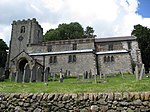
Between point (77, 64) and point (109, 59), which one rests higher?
point (109, 59)

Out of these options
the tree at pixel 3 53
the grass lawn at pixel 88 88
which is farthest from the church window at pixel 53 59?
the grass lawn at pixel 88 88

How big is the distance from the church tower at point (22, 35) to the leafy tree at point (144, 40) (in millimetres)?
27205

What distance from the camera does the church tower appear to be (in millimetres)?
50781

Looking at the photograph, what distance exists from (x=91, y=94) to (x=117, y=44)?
3695cm

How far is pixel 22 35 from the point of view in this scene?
51969 millimetres

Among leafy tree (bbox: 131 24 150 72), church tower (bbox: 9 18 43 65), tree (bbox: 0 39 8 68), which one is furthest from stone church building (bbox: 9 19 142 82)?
tree (bbox: 0 39 8 68)

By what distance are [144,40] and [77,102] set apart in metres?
48.5

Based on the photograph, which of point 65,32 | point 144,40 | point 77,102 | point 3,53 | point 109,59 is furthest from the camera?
point 65,32

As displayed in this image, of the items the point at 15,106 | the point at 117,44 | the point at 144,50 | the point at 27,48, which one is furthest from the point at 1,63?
the point at 15,106

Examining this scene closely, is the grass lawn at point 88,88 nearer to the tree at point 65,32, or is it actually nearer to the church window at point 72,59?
the church window at point 72,59

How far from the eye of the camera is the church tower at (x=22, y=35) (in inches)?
1999

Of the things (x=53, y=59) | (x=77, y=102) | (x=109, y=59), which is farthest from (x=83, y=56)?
(x=77, y=102)

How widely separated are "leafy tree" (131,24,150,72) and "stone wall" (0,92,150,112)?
42981mm

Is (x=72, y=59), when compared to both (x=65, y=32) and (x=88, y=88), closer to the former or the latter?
(x=65, y=32)
